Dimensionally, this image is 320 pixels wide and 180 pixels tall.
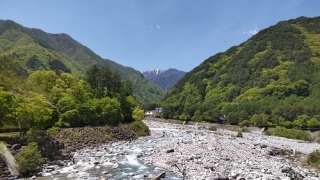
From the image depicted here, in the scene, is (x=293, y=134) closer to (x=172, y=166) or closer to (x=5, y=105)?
(x=172, y=166)

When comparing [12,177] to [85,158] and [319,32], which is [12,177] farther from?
[319,32]

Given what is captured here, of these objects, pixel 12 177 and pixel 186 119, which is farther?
pixel 186 119

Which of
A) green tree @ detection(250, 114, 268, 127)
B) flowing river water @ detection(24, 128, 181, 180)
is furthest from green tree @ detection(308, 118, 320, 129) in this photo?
flowing river water @ detection(24, 128, 181, 180)

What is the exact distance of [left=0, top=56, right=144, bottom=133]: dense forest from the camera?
1187 inches

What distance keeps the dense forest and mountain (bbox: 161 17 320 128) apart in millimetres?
51283

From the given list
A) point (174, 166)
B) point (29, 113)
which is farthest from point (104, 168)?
point (29, 113)

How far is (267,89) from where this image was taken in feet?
445

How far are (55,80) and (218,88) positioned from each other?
129 m

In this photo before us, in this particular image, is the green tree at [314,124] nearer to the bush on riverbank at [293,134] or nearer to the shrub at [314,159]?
the bush on riverbank at [293,134]

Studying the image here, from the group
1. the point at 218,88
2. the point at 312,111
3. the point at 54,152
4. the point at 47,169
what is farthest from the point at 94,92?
the point at 218,88

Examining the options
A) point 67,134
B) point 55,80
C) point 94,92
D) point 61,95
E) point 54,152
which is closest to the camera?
point 54,152

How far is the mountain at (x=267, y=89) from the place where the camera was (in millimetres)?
92438

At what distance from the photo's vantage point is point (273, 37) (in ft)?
651

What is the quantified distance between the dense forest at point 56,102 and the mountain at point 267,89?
51283mm
